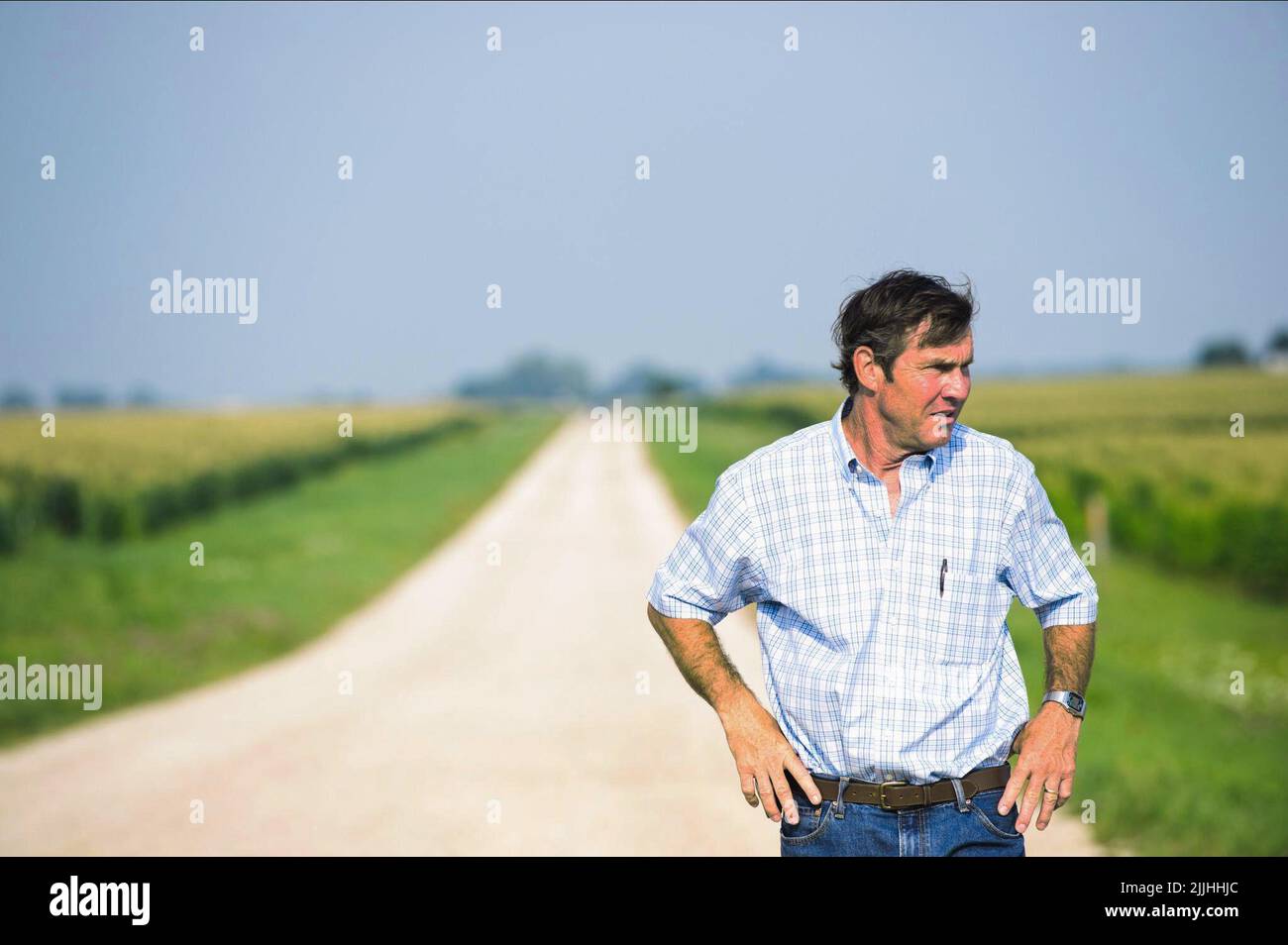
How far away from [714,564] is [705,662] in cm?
24

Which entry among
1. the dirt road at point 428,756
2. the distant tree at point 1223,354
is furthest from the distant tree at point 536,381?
the dirt road at point 428,756

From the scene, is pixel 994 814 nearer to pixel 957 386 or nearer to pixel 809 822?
pixel 809 822

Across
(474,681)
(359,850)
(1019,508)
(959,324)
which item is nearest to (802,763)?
(1019,508)

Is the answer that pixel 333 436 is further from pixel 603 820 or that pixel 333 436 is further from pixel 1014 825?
pixel 1014 825

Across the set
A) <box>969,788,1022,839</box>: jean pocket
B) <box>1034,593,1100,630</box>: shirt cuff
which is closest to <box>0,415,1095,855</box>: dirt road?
<box>969,788,1022,839</box>: jean pocket

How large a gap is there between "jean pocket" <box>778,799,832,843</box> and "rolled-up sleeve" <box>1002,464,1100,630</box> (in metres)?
0.71

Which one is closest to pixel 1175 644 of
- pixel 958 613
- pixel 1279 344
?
pixel 958 613

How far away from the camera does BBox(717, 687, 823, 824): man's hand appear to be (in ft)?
10.1

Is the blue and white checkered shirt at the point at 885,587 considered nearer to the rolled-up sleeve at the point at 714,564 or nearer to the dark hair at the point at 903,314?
the rolled-up sleeve at the point at 714,564

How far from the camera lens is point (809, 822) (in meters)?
3.12

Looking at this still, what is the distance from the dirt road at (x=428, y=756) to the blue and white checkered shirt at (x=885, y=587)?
3.94 metres

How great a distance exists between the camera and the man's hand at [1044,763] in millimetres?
3111
